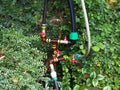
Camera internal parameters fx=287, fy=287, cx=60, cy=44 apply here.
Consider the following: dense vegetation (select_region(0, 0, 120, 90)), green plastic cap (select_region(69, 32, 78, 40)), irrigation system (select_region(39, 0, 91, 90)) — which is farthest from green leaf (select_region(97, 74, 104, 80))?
green plastic cap (select_region(69, 32, 78, 40))

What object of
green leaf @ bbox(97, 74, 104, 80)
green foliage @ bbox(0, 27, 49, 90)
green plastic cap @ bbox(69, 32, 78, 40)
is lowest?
green leaf @ bbox(97, 74, 104, 80)

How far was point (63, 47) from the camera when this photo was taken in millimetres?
2316

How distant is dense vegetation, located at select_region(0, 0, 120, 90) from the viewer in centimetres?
201

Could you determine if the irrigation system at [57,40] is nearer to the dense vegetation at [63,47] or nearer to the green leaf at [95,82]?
the dense vegetation at [63,47]

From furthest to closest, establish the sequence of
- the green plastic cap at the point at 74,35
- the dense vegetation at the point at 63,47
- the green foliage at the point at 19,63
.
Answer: the green plastic cap at the point at 74,35 < the dense vegetation at the point at 63,47 < the green foliage at the point at 19,63

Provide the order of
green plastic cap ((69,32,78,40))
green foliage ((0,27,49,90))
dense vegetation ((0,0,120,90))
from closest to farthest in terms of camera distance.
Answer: green foliage ((0,27,49,90)) < dense vegetation ((0,0,120,90)) < green plastic cap ((69,32,78,40))

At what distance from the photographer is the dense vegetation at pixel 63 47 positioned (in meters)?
2.01

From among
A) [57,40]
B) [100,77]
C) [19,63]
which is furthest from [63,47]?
[19,63]

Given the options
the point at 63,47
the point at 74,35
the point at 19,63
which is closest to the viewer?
the point at 19,63

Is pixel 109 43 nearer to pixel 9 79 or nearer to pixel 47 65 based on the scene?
pixel 47 65

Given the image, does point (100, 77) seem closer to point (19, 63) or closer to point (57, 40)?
point (57, 40)

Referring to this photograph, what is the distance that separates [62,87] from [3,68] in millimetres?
509

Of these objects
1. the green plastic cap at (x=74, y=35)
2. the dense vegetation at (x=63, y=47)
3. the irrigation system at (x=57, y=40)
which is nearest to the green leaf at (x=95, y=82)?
the dense vegetation at (x=63, y=47)

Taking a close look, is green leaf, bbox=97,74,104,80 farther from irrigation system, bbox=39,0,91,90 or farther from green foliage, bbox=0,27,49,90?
green foliage, bbox=0,27,49,90
